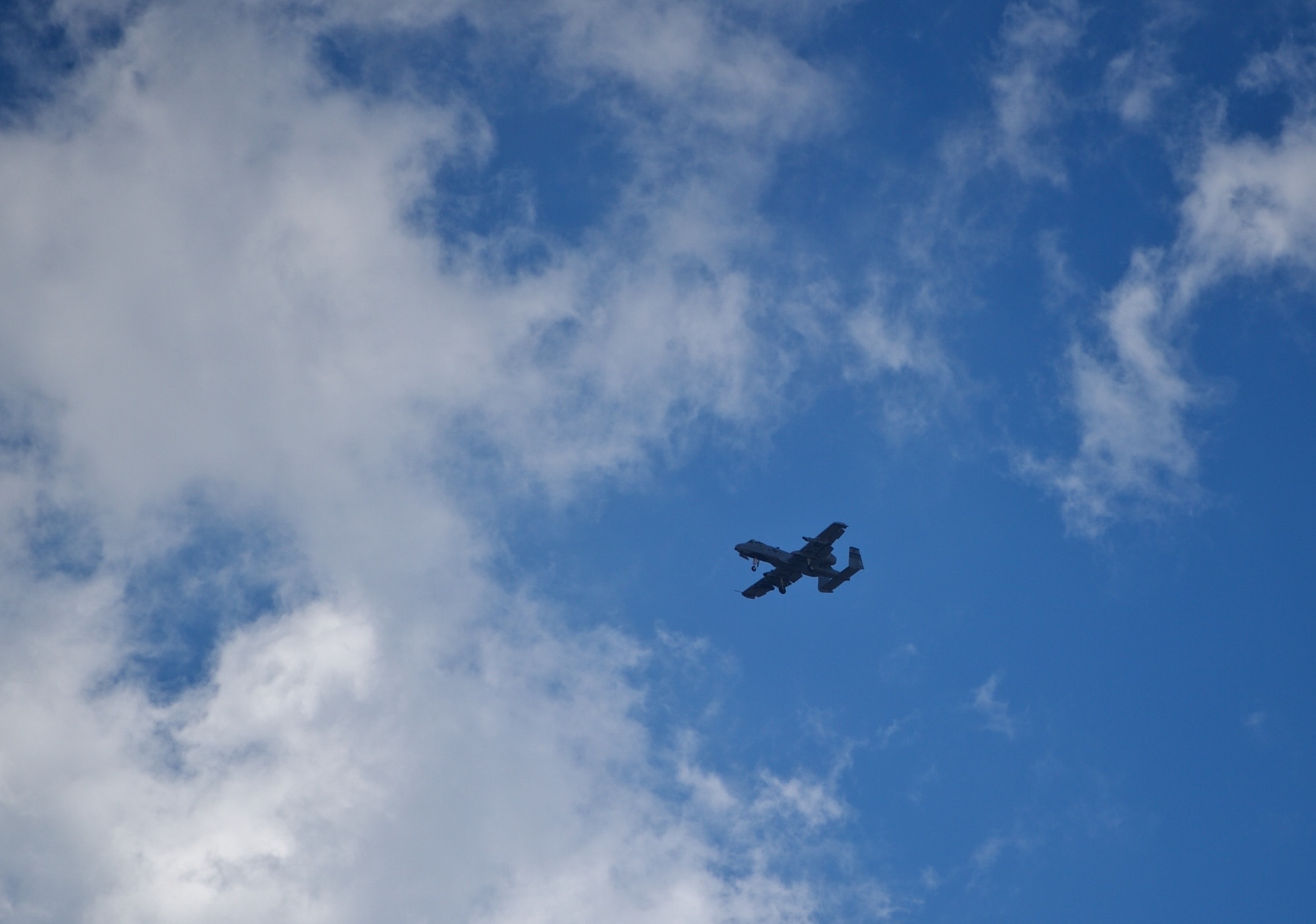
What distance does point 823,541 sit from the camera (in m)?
98.7

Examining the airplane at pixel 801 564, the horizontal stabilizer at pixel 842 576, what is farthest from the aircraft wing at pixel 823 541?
the horizontal stabilizer at pixel 842 576

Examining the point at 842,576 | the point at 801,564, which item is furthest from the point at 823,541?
the point at 842,576

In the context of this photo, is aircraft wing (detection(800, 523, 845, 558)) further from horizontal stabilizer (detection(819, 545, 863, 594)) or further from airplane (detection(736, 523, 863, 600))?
horizontal stabilizer (detection(819, 545, 863, 594))

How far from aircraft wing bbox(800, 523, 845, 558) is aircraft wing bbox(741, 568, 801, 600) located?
316 centimetres

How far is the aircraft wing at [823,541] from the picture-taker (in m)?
97.2

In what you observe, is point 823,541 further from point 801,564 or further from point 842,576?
point 842,576

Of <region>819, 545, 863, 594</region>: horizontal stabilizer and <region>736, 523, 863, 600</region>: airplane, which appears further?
<region>819, 545, 863, 594</region>: horizontal stabilizer

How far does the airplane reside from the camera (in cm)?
9888

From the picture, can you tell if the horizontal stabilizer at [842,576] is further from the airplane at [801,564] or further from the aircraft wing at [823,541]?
the aircraft wing at [823,541]

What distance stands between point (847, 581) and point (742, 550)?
13968mm

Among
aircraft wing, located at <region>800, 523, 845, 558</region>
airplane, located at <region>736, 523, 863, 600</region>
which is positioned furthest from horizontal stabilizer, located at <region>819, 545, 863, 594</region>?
aircraft wing, located at <region>800, 523, 845, 558</region>

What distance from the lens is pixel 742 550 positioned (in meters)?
101

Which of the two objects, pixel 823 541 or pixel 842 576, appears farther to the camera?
pixel 842 576

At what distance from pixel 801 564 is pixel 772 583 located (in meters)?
4.21
